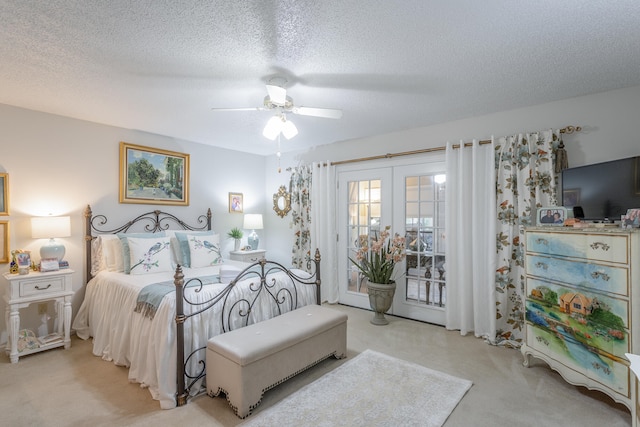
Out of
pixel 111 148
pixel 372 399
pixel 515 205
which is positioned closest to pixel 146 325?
pixel 372 399

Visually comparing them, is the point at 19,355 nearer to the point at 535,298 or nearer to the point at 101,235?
the point at 101,235

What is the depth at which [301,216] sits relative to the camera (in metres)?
5.17

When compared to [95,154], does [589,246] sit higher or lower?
lower

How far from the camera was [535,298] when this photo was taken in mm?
2732

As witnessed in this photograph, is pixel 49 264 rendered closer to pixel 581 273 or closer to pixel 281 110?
pixel 281 110

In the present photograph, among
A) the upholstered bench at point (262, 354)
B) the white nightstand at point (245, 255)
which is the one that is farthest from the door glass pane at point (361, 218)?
the upholstered bench at point (262, 354)

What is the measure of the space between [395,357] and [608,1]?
9.80 feet

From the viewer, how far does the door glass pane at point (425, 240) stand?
12.9 feet

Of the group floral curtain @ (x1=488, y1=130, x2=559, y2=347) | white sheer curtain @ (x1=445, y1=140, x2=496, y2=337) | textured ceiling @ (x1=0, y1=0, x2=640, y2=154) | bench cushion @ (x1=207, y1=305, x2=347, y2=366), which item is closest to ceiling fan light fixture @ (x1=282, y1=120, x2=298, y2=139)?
textured ceiling @ (x1=0, y1=0, x2=640, y2=154)

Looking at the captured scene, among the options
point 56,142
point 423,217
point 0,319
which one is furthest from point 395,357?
point 56,142

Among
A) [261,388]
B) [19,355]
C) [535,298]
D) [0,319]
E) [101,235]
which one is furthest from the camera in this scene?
[101,235]

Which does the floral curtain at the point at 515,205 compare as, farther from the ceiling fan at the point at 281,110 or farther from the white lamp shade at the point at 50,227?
the white lamp shade at the point at 50,227

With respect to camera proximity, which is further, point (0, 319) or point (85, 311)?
point (85, 311)

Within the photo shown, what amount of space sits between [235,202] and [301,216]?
3.80 feet
